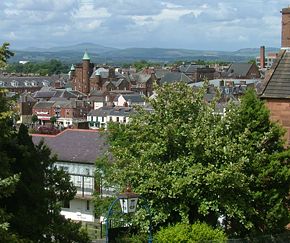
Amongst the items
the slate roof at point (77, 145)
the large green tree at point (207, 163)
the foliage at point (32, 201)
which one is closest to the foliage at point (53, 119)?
the slate roof at point (77, 145)

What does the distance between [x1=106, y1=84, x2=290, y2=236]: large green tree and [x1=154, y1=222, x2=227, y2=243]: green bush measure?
624 millimetres

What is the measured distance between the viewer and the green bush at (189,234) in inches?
733

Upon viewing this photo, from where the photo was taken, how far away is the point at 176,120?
20.8 m

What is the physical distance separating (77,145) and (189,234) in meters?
28.7

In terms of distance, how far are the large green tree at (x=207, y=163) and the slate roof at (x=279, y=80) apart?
1.98 m

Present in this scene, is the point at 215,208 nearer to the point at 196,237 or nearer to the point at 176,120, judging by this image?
the point at 196,237

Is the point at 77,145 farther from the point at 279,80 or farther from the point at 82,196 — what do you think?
the point at 279,80

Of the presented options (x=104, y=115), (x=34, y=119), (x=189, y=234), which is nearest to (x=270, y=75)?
(x=189, y=234)

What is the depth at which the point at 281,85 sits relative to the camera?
929 inches

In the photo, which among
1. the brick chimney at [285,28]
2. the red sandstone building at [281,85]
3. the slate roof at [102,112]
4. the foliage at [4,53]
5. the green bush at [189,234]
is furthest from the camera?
the slate roof at [102,112]

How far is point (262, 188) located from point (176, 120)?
136 inches

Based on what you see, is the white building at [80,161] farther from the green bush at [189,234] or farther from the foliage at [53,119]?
the foliage at [53,119]

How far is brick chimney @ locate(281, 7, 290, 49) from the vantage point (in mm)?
23984

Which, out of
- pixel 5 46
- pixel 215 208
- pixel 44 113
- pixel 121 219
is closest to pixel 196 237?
pixel 215 208
